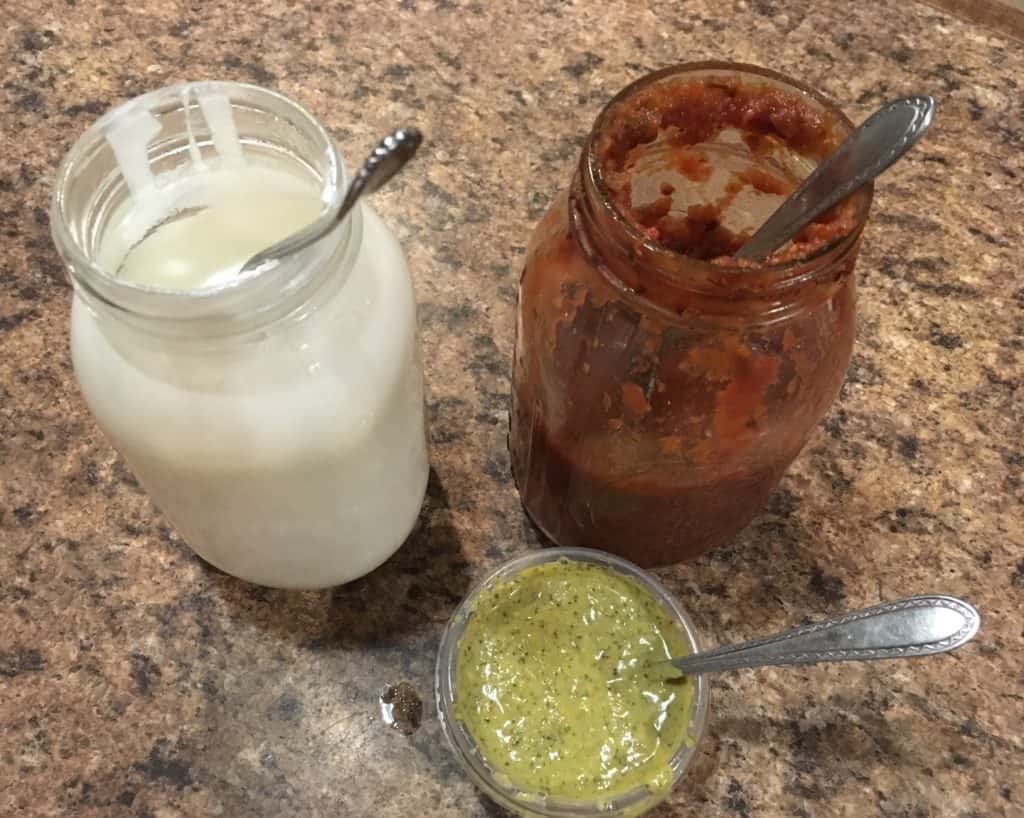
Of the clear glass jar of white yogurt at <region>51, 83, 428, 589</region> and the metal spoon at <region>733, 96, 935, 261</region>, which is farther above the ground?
the metal spoon at <region>733, 96, 935, 261</region>

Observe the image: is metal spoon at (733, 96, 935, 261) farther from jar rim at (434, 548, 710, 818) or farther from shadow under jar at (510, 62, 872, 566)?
jar rim at (434, 548, 710, 818)

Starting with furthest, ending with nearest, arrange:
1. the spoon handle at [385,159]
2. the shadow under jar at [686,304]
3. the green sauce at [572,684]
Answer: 1. the green sauce at [572,684]
2. the shadow under jar at [686,304]
3. the spoon handle at [385,159]

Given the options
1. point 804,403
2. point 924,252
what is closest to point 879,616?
point 804,403

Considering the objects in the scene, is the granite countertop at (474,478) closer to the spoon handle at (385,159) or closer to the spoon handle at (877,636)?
the spoon handle at (877,636)

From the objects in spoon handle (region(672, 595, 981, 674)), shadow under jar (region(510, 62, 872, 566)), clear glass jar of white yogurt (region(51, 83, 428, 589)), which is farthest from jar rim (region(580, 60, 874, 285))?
spoon handle (region(672, 595, 981, 674))

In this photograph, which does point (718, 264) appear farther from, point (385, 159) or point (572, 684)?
point (572, 684)

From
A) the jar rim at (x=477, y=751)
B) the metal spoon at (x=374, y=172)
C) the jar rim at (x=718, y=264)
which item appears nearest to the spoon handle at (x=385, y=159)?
the metal spoon at (x=374, y=172)
